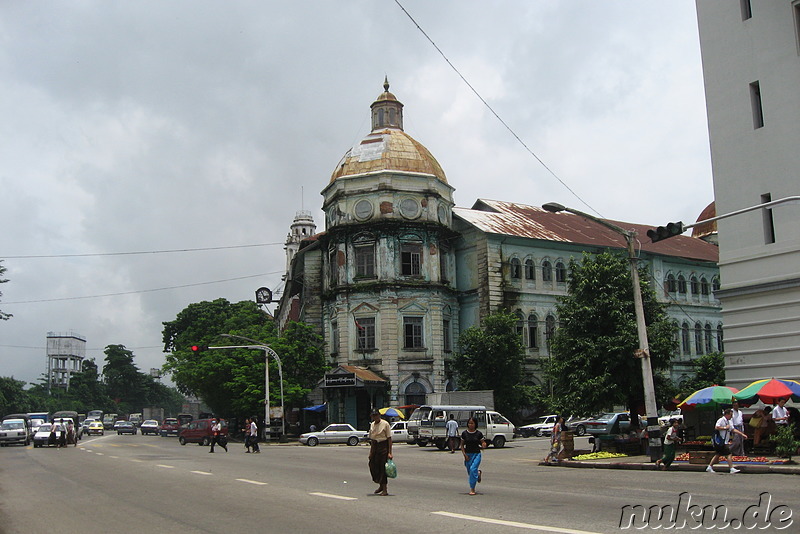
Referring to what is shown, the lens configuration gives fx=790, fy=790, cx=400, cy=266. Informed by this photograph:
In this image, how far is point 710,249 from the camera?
69.5 metres

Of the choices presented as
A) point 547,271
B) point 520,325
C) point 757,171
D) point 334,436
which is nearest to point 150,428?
point 334,436

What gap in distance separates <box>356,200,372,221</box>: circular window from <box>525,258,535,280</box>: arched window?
12.2 metres

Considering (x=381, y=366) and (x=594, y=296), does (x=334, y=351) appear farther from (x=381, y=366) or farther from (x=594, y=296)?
(x=594, y=296)

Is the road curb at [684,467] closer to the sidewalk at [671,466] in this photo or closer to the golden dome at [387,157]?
the sidewalk at [671,466]

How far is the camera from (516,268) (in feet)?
183

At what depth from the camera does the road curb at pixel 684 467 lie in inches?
751

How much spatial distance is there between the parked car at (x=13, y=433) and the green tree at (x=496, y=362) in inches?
1074

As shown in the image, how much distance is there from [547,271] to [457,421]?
2219 cm

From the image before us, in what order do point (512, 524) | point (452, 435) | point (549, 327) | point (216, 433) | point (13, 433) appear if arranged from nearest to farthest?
point (512, 524), point (452, 435), point (216, 433), point (13, 433), point (549, 327)

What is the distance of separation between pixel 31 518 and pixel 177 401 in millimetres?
193261

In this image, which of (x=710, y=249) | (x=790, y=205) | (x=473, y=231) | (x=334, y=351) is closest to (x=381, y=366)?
(x=334, y=351)

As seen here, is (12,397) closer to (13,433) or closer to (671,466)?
(13,433)

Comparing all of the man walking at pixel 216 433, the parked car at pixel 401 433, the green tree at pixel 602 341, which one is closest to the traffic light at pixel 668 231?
the green tree at pixel 602 341

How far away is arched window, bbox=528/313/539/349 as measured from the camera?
55969mm
